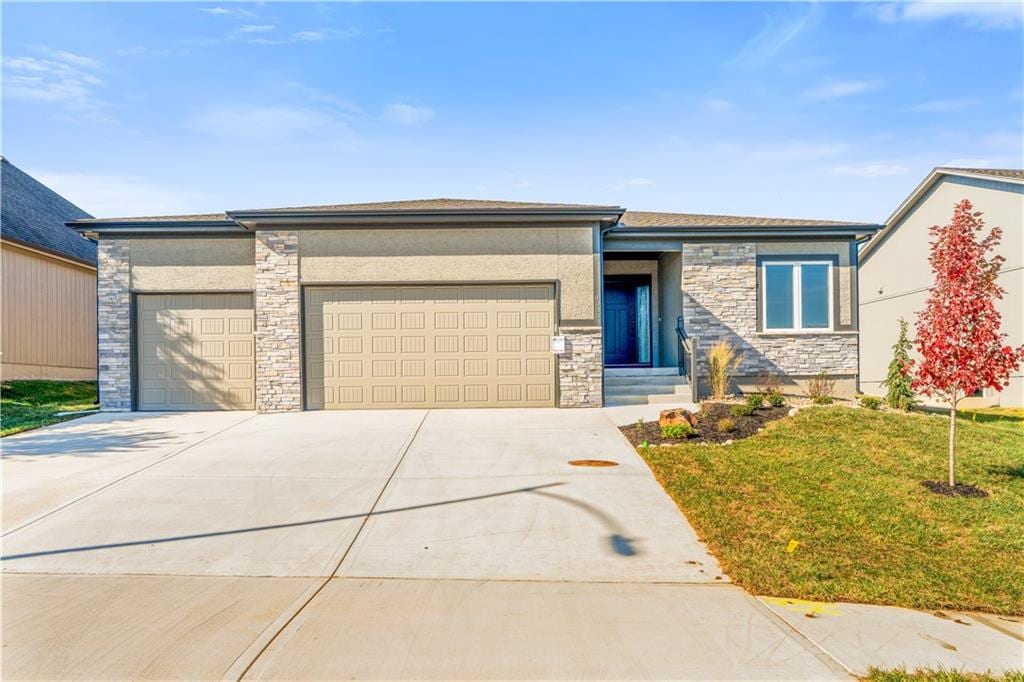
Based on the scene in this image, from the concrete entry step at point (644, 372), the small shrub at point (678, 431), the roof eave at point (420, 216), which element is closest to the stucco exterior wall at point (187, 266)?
the roof eave at point (420, 216)

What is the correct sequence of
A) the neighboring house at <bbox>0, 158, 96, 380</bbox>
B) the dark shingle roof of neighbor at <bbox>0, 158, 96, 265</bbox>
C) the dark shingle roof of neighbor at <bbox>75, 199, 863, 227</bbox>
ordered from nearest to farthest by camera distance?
the dark shingle roof of neighbor at <bbox>75, 199, 863, 227</bbox>
the neighboring house at <bbox>0, 158, 96, 380</bbox>
the dark shingle roof of neighbor at <bbox>0, 158, 96, 265</bbox>

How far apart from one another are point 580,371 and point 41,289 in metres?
16.7

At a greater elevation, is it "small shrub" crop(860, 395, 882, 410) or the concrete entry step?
the concrete entry step

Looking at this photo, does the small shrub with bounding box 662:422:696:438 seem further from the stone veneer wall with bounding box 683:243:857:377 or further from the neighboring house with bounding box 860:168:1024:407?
the neighboring house with bounding box 860:168:1024:407

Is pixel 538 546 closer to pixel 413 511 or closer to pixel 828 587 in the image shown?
pixel 413 511

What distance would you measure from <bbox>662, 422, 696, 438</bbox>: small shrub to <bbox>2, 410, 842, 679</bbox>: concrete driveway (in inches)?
33.3

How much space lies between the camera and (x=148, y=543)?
20.7ft

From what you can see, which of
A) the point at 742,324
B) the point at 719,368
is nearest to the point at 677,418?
the point at 719,368

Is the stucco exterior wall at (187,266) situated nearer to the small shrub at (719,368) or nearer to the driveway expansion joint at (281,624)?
the driveway expansion joint at (281,624)

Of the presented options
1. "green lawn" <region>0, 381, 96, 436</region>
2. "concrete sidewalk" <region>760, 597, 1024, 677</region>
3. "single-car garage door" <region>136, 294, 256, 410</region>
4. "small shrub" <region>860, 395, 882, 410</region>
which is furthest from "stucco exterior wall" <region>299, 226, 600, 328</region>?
"concrete sidewalk" <region>760, 597, 1024, 677</region>

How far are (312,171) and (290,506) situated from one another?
1007 cm

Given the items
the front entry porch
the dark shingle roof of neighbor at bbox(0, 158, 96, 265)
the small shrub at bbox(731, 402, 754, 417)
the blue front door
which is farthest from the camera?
the dark shingle roof of neighbor at bbox(0, 158, 96, 265)

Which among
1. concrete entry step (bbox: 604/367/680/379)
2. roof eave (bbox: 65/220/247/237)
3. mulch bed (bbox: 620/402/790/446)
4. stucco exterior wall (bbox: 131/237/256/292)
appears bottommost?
mulch bed (bbox: 620/402/790/446)

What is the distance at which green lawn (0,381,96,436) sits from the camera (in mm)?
12648
